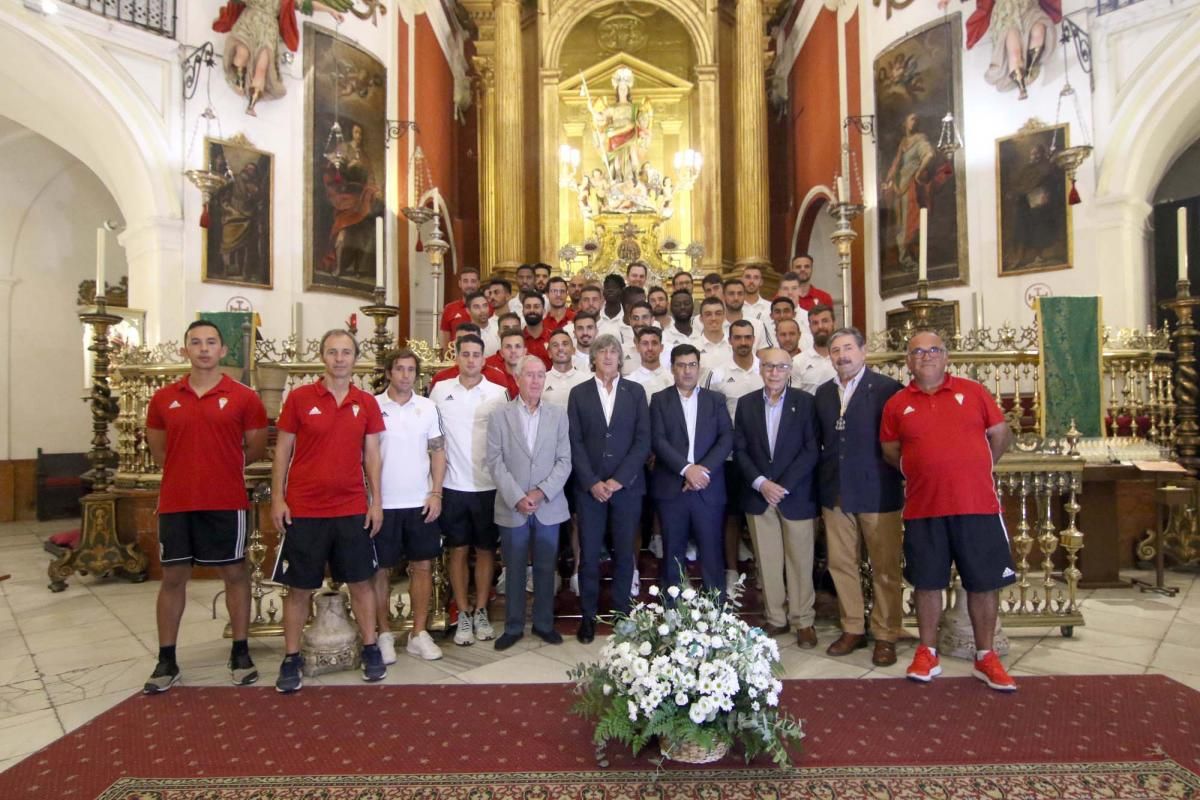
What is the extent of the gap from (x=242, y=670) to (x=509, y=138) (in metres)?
10.0

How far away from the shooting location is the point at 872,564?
12.1 ft

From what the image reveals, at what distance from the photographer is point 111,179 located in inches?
335

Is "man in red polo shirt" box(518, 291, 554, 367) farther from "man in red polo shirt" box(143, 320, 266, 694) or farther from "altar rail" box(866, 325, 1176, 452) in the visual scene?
"altar rail" box(866, 325, 1176, 452)

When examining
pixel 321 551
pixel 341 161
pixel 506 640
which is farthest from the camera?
pixel 341 161

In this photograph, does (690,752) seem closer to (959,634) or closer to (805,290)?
(959,634)

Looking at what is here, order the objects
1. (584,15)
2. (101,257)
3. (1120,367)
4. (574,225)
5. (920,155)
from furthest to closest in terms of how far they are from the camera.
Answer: (584,15)
(574,225)
(920,155)
(1120,367)
(101,257)

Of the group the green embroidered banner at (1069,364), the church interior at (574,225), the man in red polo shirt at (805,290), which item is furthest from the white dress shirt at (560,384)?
the green embroidered banner at (1069,364)

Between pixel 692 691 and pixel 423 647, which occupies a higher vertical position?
pixel 692 691

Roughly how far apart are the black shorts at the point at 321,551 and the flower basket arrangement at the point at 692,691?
135 cm

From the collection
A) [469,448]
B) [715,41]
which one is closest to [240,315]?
[469,448]

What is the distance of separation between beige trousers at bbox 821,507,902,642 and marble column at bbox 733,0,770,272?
8.49m

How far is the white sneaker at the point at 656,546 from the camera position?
476cm

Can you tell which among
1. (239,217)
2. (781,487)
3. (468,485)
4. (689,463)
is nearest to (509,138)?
(239,217)

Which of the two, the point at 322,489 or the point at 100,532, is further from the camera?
the point at 100,532
